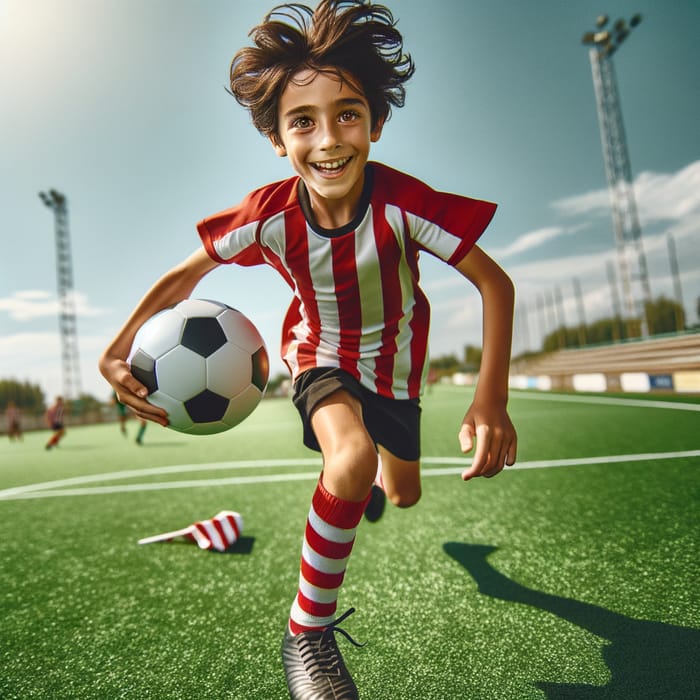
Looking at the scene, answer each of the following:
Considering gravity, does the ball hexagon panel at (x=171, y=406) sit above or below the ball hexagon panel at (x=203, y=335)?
below

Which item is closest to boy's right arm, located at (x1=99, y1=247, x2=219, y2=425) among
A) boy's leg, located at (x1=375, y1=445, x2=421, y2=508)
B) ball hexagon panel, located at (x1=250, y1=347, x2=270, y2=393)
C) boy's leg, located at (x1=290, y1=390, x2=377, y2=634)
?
ball hexagon panel, located at (x1=250, y1=347, x2=270, y2=393)

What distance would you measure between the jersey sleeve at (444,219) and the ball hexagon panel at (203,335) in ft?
2.97

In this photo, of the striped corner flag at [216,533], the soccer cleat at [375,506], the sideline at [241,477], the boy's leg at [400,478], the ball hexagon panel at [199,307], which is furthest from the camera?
the sideline at [241,477]

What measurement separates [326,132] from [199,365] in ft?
3.40

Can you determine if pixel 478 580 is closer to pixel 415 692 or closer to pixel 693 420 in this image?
pixel 415 692

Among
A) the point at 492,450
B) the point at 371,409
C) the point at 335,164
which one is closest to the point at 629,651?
the point at 492,450

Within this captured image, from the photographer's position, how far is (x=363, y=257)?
81.7 inches

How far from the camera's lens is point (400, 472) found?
2809mm

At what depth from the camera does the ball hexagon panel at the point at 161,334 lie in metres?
2.12

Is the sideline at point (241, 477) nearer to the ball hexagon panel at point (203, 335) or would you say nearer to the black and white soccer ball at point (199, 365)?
the black and white soccer ball at point (199, 365)

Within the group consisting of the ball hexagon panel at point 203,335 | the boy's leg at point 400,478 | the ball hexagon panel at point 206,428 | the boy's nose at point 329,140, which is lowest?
the boy's leg at point 400,478

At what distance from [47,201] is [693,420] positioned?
4008 centimetres

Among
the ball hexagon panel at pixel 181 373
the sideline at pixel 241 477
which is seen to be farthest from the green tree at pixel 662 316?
the ball hexagon panel at pixel 181 373

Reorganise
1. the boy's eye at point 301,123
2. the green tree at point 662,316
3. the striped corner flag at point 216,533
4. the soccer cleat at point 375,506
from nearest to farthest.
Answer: the boy's eye at point 301,123
the striped corner flag at point 216,533
the soccer cleat at point 375,506
the green tree at point 662,316
